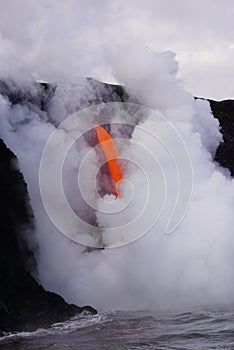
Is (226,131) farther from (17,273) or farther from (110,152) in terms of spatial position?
(17,273)

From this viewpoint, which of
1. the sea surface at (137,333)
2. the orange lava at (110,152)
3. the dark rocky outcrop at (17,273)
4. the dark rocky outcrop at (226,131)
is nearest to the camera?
the sea surface at (137,333)

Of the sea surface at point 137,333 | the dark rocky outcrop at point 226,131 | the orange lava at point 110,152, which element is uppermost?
the dark rocky outcrop at point 226,131

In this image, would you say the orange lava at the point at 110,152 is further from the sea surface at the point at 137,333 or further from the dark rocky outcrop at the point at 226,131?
the sea surface at the point at 137,333

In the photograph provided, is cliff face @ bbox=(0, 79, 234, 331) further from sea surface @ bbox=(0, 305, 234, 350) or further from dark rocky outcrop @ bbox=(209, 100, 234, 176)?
dark rocky outcrop @ bbox=(209, 100, 234, 176)

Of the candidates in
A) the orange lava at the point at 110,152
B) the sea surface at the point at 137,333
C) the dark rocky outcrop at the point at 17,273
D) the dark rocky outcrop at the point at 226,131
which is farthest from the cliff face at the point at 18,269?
the dark rocky outcrop at the point at 226,131

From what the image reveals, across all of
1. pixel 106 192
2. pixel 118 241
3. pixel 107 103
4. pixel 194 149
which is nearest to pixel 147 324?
pixel 118 241

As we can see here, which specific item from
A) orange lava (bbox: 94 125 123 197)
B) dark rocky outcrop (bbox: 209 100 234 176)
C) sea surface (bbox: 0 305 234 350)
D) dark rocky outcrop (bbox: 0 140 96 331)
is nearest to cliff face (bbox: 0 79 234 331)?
dark rocky outcrop (bbox: 0 140 96 331)
